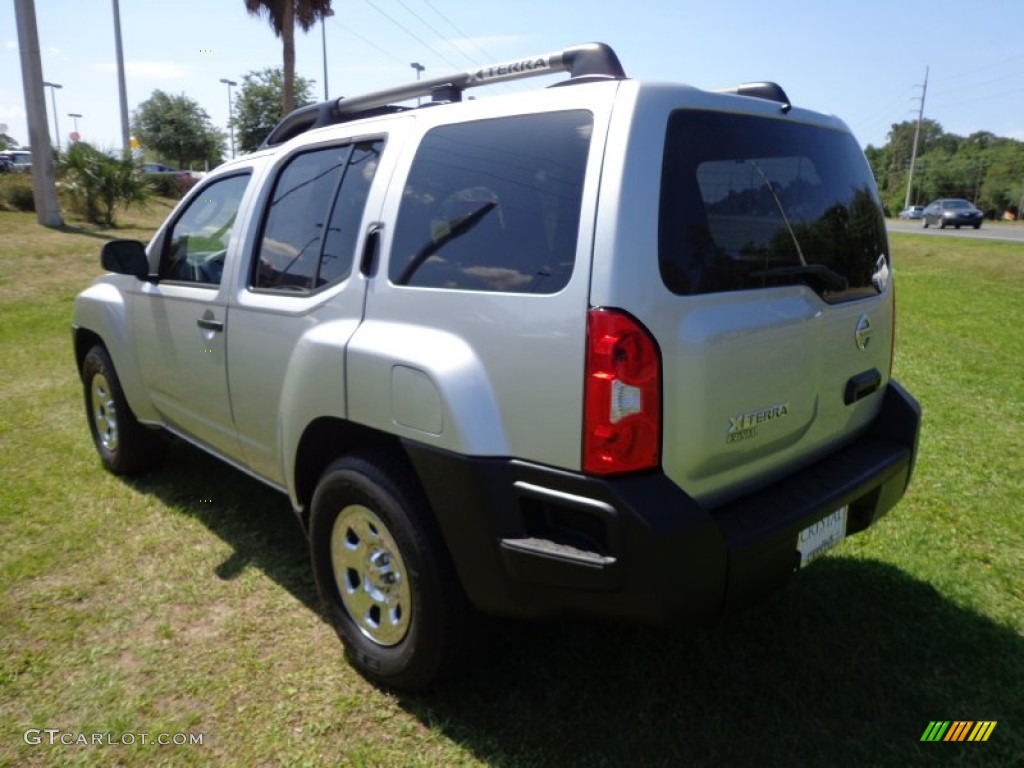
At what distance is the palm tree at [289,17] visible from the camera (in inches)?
922

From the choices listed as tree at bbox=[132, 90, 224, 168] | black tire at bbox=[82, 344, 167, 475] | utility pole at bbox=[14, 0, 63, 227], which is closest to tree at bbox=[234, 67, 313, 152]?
tree at bbox=[132, 90, 224, 168]

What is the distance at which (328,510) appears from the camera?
2715mm

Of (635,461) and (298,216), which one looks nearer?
(635,461)

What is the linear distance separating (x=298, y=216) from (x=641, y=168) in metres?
1.62

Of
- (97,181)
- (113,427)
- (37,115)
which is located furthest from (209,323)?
(97,181)

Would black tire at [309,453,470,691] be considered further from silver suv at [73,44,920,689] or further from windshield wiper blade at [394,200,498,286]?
windshield wiper blade at [394,200,498,286]

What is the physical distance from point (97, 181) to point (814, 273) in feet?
64.3

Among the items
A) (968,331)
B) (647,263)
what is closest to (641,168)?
(647,263)

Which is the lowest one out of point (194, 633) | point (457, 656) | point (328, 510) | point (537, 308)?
point (194, 633)

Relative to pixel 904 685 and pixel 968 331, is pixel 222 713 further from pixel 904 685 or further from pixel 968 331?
pixel 968 331

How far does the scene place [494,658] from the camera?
2.81 metres

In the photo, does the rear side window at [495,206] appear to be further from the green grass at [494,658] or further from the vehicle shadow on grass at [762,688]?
the green grass at [494,658]

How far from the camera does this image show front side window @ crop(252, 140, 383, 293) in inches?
108

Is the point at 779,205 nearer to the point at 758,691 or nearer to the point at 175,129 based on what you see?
the point at 758,691
